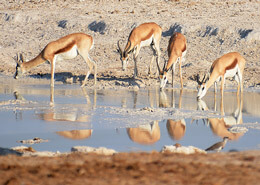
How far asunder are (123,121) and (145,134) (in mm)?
1244

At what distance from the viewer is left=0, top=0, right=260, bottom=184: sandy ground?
5.58 metres

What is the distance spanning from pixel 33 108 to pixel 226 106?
460 centimetres

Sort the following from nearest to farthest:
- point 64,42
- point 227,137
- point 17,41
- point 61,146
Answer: point 61,146
point 227,137
point 64,42
point 17,41

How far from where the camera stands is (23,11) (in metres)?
32.1

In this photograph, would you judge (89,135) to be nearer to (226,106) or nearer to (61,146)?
(61,146)

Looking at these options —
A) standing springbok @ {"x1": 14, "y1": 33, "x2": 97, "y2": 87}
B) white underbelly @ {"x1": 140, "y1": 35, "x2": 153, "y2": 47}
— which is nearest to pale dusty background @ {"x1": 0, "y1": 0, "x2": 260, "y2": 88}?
white underbelly @ {"x1": 140, "y1": 35, "x2": 153, "y2": 47}

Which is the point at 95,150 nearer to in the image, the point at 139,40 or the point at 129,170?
the point at 129,170

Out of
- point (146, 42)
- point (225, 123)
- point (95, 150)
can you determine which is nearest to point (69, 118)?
point (225, 123)

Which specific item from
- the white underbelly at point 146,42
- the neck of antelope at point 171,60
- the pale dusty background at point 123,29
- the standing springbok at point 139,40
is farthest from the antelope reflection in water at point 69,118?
the white underbelly at point 146,42

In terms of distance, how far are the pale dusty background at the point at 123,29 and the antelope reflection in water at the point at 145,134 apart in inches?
292

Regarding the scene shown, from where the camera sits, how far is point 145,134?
28.9 feet

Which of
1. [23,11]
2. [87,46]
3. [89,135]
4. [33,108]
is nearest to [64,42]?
[87,46]

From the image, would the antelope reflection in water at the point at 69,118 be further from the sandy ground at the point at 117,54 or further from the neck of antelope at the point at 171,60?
the neck of antelope at the point at 171,60

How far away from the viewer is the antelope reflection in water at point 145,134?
839 cm
